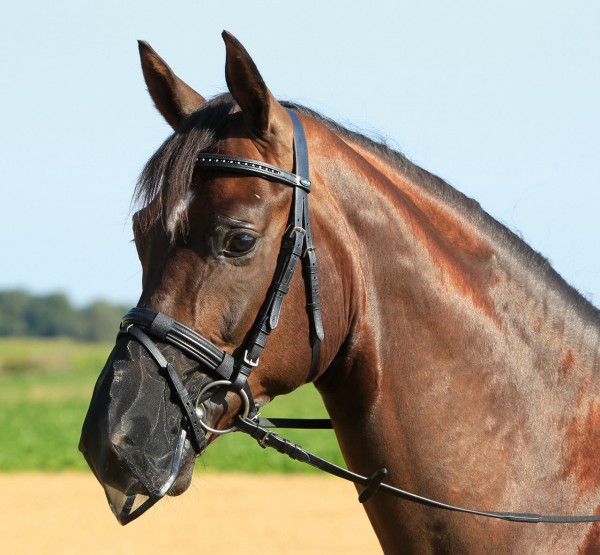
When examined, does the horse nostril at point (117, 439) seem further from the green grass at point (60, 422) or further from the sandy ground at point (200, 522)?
the sandy ground at point (200, 522)

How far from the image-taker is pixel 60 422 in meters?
A: 24.5

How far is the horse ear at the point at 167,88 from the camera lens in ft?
10.6

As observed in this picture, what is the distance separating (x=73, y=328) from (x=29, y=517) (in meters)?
96.8

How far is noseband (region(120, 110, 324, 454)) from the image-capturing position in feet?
8.91

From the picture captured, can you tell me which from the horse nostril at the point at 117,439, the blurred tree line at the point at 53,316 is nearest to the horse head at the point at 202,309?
the horse nostril at the point at 117,439

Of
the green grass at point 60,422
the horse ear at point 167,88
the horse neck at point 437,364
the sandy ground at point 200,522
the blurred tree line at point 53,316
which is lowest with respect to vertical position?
the blurred tree line at point 53,316

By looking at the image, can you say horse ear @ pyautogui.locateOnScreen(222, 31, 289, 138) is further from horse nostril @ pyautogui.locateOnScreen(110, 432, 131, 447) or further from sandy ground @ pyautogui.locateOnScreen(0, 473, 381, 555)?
sandy ground @ pyautogui.locateOnScreen(0, 473, 381, 555)

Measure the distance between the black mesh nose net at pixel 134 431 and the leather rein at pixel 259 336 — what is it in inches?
1.5

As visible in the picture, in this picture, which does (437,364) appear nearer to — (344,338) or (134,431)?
(344,338)

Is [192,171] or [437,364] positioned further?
[437,364]

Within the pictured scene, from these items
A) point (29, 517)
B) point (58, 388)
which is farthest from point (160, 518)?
point (58, 388)

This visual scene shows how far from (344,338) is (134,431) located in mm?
788

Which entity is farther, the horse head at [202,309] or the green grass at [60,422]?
the green grass at [60,422]

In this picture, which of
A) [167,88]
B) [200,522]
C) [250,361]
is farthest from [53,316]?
[250,361]
